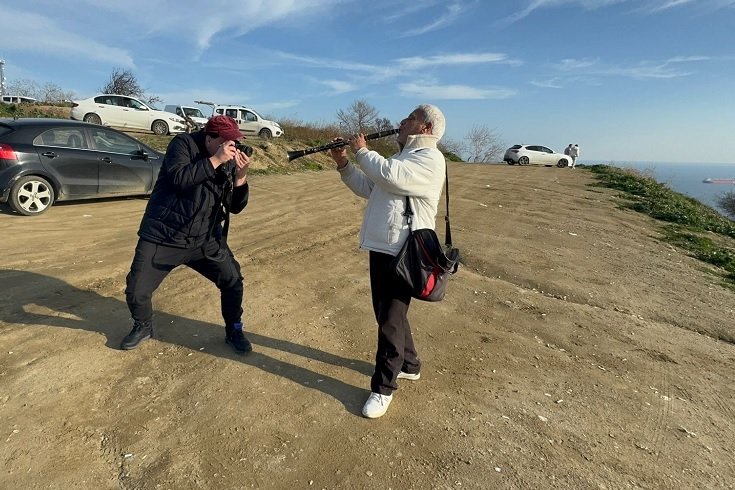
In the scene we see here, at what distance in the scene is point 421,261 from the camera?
2588 mm

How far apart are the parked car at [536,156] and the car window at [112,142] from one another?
25006 millimetres

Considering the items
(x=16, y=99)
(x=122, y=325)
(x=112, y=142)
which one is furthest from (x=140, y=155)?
(x=16, y=99)

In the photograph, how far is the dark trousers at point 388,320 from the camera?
2.74 metres

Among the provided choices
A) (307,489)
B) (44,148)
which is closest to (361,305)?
(307,489)

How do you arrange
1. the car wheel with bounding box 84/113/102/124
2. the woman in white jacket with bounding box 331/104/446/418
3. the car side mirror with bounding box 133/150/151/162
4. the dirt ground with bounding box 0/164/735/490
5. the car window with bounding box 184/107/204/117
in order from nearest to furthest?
1. the dirt ground with bounding box 0/164/735/490
2. the woman in white jacket with bounding box 331/104/446/418
3. the car side mirror with bounding box 133/150/151/162
4. the car wheel with bounding box 84/113/102/124
5. the car window with bounding box 184/107/204/117

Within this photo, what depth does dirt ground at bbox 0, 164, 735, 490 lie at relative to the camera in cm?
235

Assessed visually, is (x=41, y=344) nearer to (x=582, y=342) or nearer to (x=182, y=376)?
(x=182, y=376)

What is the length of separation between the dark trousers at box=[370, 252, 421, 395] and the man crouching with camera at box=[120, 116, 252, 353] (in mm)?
1135

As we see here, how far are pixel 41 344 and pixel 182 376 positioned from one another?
45.4 inches

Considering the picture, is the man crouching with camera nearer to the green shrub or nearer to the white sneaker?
the white sneaker

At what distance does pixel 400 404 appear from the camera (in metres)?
2.89

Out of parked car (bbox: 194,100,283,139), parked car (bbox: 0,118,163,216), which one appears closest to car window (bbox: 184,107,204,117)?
parked car (bbox: 194,100,283,139)

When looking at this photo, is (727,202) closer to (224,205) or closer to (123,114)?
(123,114)

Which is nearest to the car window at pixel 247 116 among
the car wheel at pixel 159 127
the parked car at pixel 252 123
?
the parked car at pixel 252 123
